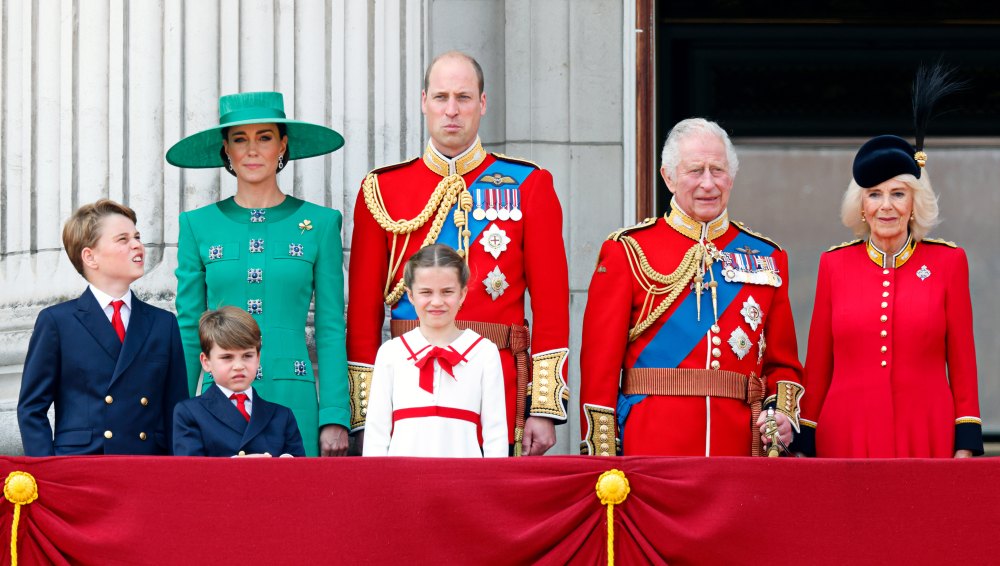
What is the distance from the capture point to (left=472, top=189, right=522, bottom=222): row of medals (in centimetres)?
571

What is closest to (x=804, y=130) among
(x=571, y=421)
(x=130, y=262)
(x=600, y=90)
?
(x=600, y=90)

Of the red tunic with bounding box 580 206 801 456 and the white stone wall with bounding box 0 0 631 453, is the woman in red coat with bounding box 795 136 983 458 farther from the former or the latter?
the white stone wall with bounding box 0 0 631 453

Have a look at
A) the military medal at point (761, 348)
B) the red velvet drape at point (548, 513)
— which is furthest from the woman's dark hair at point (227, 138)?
the military medal at point (761, 348)

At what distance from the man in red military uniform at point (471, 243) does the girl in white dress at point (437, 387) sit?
356 millimetres

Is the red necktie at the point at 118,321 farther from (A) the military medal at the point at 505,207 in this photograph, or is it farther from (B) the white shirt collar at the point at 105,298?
(A) the military medal at the point at 505,207

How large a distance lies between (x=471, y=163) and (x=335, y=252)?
51cm

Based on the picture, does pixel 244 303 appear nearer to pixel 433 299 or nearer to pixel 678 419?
pixel 433 299

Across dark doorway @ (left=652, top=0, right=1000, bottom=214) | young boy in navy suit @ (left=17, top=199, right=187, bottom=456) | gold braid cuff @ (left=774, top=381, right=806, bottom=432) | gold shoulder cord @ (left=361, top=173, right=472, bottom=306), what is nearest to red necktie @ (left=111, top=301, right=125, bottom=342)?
young boy in navy suit @ (left=17, top=199, right=187, bottom=456)

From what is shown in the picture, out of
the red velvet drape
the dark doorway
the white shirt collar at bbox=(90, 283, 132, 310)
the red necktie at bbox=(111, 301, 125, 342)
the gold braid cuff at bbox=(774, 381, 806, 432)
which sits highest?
the dark doorway

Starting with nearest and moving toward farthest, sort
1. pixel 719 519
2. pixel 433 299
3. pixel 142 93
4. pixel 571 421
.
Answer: pixel 719 519, pixel 433 299, pixel 142 93, pixel 571 421

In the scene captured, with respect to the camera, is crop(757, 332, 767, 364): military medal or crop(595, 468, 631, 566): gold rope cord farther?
crop(757, 332, 767, 364): military medal

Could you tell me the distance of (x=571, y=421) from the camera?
7480 millimetres

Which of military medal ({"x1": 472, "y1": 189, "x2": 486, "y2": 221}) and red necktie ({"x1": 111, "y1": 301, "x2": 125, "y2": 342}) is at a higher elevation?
military medal ({"x1": 472, "y1": 189, "x2": 486, "y2": 221})

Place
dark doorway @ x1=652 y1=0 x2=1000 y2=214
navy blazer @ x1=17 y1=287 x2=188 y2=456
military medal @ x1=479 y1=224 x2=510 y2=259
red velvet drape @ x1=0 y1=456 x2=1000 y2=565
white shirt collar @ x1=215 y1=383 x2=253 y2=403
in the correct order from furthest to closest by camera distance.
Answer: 1. dark doorway @ x1=652 y1=0 x2=1000 y2=214
2. military medal @ x1=479 y1=224 x2=510 y2=259
3. white shirt collar @ x1=215 y1=383 x2=253 y2=403
4. navy blazer @ x1=17 y1=287 x2=188 y2=456
5. red velvet drape @ x1=0 y1=456 x2=1000 y2=565
